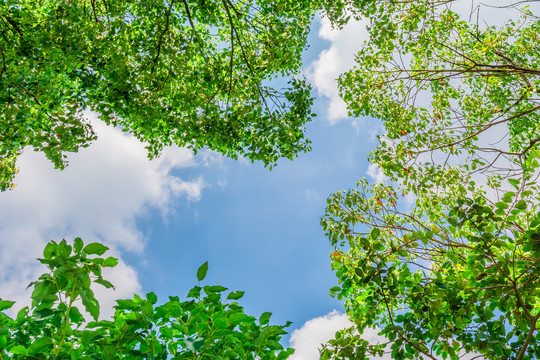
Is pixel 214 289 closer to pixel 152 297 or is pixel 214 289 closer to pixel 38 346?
pixel 152 297

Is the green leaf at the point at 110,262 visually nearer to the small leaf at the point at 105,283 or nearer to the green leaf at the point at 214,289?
the small leaf at the point at 105,283

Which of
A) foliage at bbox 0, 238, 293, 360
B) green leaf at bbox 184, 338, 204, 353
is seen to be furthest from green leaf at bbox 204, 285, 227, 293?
green leaf at bbox 184, 338, 204, 353

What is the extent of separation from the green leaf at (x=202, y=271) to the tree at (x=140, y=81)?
14.1 feet

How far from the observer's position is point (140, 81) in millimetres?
6242

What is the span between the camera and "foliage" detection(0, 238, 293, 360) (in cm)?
170

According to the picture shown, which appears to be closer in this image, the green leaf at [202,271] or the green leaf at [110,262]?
the green leaf at [110,262]

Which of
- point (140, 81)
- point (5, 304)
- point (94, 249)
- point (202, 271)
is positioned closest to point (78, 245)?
point (94, 249)

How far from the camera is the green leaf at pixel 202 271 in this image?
2242mm

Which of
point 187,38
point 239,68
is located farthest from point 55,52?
point 239,68

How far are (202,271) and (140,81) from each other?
17.0 feet

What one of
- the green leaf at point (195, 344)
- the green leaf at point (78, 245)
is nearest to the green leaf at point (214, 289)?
the green leaf at point (195, 344)

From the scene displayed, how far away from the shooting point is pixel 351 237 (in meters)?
5.05

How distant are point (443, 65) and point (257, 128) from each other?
552cm

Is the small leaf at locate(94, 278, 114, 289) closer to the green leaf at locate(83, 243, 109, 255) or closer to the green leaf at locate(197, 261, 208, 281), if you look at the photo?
the green leaf at locate(83, 243, 109, 255)
